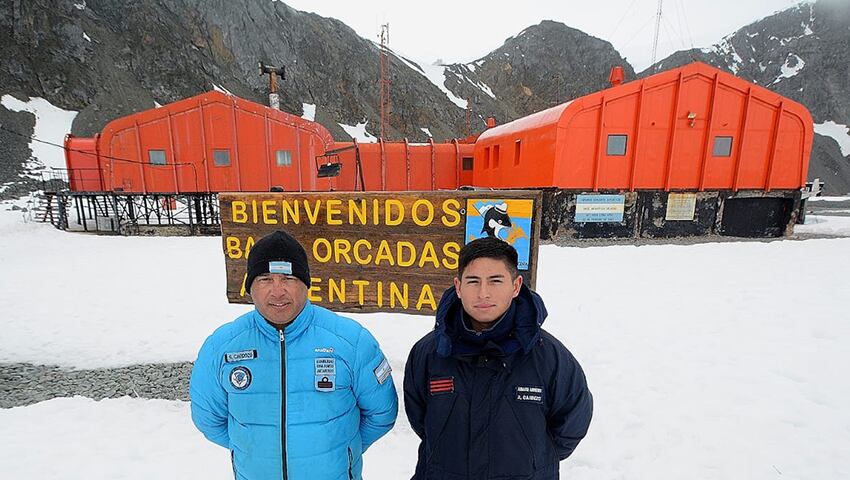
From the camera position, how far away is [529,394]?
1.81 meters

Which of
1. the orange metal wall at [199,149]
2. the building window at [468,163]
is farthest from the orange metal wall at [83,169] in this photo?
the building window at [468,163]

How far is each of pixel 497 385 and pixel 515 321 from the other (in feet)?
1.01

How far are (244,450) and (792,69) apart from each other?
132100mm

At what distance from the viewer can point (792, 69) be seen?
9162 centimetres

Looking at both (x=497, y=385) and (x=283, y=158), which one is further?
(x=283, y=158)

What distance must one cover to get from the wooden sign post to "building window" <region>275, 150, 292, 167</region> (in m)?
16.9

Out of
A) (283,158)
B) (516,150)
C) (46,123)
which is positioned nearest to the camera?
(516,150)

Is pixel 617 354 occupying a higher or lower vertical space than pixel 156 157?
lower

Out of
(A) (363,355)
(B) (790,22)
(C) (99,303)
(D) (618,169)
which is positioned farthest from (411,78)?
(B) (790,22)

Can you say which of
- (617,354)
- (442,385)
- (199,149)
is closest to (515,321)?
(442,385)

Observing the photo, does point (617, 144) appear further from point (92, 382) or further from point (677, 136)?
point (92, 382)

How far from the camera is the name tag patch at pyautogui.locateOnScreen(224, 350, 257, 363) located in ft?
6.38

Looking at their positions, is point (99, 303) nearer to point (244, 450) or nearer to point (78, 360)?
point (78, 360)

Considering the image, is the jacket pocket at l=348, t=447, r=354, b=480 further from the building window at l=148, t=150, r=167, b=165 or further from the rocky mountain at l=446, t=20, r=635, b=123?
the rocky mountain at l=446, t=20, r=635, b=123
